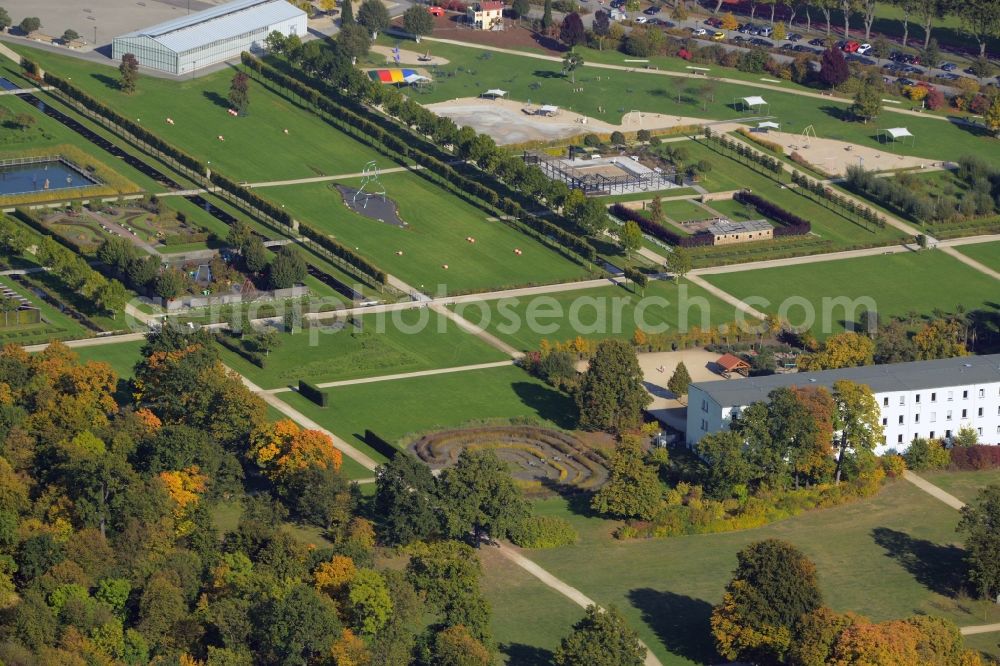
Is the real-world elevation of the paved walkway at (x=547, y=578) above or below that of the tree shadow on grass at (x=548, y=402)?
above

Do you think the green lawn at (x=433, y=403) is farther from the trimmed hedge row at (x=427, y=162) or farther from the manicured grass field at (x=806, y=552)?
the trimmed hedge row at (x=427, y=162)

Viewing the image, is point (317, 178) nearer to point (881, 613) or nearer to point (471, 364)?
point (471, 364)

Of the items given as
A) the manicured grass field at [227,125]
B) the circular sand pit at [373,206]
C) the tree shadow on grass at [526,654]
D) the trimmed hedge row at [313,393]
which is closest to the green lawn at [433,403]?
the trimmed hedge row at [313,393]

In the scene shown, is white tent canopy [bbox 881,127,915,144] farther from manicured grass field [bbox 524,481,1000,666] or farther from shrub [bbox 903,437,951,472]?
manicured grass field [bbox 524,481,1000,666]

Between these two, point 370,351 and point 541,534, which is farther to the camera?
point 370,351

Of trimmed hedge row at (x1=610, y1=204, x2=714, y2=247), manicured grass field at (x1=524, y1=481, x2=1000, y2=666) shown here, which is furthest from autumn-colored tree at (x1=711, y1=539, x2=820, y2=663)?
trimmed hedge row at (x1=610, y1=204, x2=714, y2=247)

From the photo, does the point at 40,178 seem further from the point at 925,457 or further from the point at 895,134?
the point at 925,457

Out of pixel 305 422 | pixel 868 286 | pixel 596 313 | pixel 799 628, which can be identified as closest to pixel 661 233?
pixel 596 313
